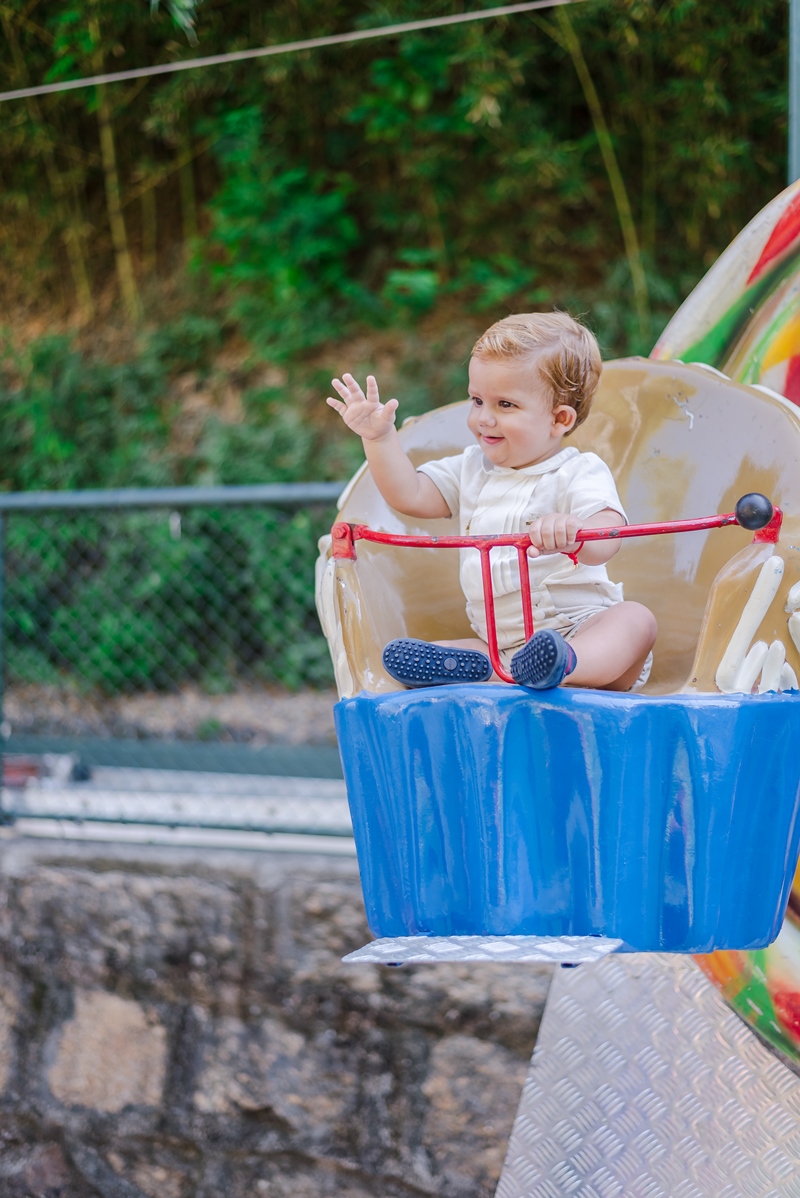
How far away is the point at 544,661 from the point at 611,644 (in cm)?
17

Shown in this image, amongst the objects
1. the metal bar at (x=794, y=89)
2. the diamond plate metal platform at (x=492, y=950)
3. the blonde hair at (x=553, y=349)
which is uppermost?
the metal bar at (x=794, y=89)

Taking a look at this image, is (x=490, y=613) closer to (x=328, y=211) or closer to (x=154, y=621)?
(x=154, y=621)

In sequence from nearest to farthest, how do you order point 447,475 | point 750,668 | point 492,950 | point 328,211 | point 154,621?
1. point 492,950
2. point 750,668
3. point 447,475
4. point 154,621
5. point 328,211

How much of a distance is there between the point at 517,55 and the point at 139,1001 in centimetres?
389

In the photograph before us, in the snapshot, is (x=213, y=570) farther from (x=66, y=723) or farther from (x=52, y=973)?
(x=52, y=973)

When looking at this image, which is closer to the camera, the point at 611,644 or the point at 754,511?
the point at 754,511

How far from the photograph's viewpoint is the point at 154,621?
4938 millimetres

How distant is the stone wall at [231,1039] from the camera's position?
2244mm

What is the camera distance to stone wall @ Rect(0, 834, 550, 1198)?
2244 mm

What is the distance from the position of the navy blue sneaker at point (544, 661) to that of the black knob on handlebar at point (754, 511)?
8.8 inches

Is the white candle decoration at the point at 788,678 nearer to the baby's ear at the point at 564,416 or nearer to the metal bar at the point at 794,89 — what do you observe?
the baby's ear at the point at 564,416

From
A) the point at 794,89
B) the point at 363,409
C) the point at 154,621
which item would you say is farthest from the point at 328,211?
the point at 363,409

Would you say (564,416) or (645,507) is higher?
(564,416)

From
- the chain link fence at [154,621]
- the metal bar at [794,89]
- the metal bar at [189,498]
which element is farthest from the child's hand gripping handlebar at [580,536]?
the chain link fence at [154,621]
